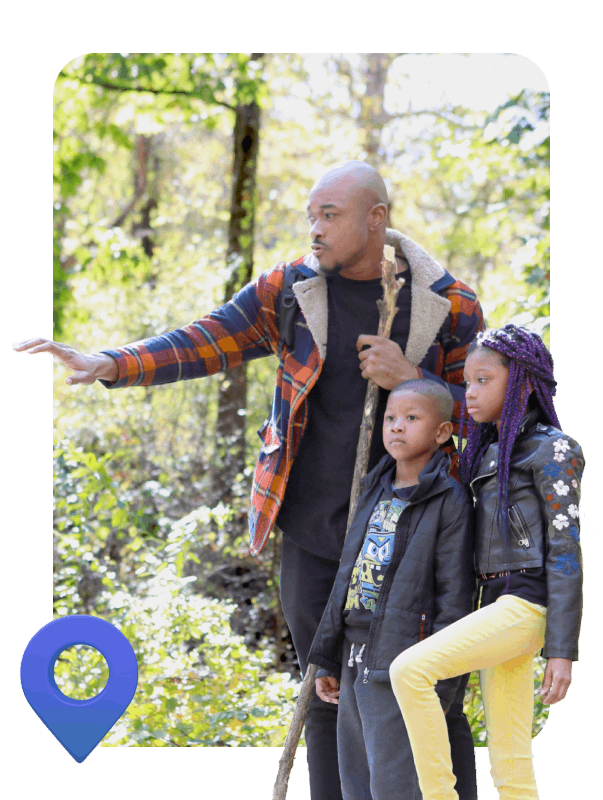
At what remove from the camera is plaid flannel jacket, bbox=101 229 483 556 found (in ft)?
9.93

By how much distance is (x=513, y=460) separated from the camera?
2.60m

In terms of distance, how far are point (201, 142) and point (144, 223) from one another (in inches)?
42.3

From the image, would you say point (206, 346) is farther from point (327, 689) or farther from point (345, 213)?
point (327, 689)

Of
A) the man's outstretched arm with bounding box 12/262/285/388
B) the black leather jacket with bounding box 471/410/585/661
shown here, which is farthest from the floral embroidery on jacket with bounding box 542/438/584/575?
the man's outstretched arm with bounding box 12/262/285/388

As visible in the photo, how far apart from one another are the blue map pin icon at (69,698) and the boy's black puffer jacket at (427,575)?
107 centimetres

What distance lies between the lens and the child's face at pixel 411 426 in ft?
8.84

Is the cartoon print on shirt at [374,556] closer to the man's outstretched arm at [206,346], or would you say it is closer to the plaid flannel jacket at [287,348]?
the plaid flannel jacket at [287,348]

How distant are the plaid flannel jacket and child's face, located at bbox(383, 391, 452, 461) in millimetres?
235

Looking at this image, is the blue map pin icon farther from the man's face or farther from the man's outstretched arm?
the man's face

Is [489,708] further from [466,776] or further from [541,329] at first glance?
[541,329]

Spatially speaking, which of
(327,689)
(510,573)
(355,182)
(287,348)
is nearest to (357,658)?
(327,689)

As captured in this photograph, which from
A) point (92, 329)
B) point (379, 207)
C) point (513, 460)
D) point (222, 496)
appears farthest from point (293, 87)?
point (513, 460)

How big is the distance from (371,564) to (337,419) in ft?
1.94

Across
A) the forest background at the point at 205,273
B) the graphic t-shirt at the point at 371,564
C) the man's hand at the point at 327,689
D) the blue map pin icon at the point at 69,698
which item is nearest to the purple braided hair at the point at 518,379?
the graphic t-shirt at the point at 371,564
